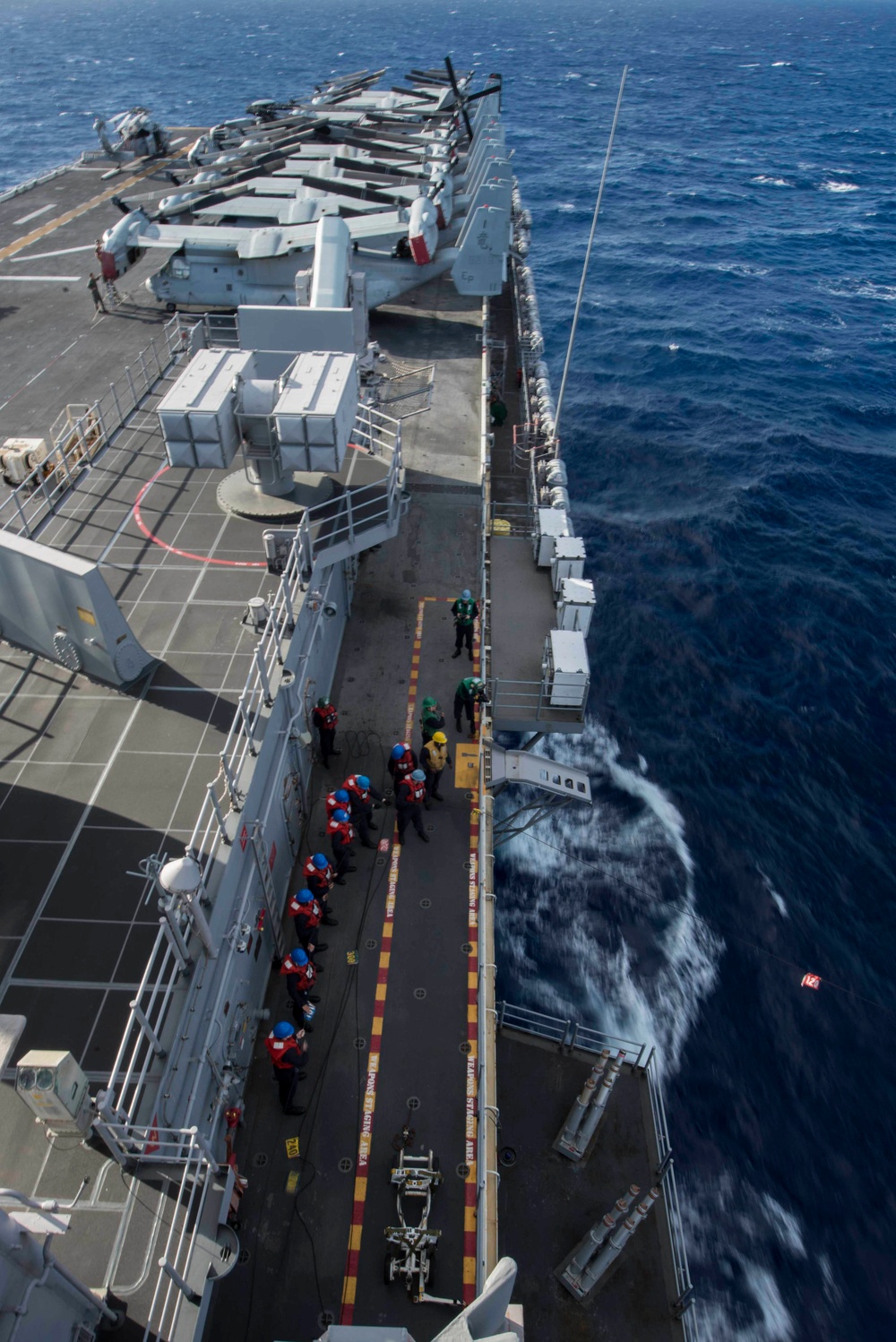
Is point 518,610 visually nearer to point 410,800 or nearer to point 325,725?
point 325,725

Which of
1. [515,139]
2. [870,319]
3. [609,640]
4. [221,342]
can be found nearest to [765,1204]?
[609,640]

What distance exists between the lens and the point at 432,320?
37.1 metres

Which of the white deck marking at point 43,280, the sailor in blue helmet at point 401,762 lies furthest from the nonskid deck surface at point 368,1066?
the white deck marking at point 43,280

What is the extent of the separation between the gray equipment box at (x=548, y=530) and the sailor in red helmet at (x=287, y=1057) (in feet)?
A: 48.0

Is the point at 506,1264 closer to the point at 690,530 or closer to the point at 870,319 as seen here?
the point at 690,530

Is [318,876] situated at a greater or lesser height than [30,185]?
lesser

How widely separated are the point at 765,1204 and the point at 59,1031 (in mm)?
14179

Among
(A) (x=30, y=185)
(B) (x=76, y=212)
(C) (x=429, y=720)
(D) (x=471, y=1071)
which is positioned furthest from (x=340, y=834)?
(A) (x=30, y=185)

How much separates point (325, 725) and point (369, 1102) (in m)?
6.86

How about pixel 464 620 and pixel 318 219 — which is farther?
pixel 318 219

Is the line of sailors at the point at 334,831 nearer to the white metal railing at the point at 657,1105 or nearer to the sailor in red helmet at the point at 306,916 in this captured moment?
the sailor in red helmet at the point at 306,916

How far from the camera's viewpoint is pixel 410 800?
15188 millimetres

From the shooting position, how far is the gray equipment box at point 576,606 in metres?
19.4

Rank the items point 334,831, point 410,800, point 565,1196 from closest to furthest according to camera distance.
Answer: point 334,831, point 565,1196, point 410,800
